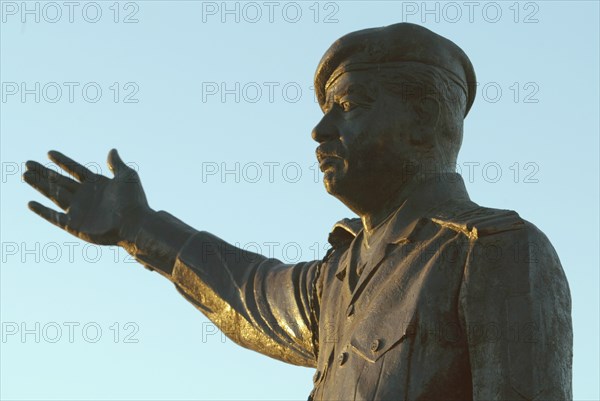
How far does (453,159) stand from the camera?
11359mm

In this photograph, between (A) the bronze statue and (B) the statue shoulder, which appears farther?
(B) the statue shoulder

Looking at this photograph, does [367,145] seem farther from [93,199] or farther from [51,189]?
[51,189]

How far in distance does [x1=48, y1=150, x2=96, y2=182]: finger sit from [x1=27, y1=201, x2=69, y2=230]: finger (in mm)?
337

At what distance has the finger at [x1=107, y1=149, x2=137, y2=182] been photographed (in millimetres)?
13195

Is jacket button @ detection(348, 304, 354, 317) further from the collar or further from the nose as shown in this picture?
the nose

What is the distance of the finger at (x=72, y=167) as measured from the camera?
43.5 feet

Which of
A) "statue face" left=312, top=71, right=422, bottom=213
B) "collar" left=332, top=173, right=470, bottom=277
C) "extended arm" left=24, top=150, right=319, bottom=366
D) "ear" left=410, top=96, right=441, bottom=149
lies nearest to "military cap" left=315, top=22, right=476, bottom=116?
"statue face" left=312, top=71, right=422, bottom=213

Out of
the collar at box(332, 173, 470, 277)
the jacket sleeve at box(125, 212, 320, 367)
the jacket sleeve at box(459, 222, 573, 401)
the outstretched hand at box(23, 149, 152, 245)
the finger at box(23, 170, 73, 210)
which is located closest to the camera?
the jacket sleeve at box(459, 222, 573, 401)

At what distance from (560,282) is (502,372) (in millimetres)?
723

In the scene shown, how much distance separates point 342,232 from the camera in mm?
12055

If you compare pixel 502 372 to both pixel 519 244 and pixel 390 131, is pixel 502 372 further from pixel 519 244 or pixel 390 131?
pixel 390 131

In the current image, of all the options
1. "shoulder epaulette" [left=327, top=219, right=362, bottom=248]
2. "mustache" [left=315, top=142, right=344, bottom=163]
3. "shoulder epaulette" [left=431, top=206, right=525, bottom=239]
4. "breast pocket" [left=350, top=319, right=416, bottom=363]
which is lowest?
"breast pocket" [left=350, top=319, right=416, bottom=363]

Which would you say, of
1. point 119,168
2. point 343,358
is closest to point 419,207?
point 343,358

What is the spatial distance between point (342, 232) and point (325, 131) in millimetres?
1055
